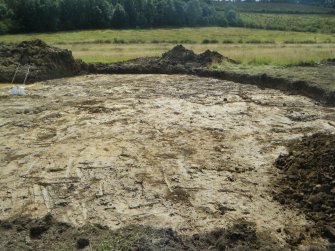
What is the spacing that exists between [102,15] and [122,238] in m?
54.0

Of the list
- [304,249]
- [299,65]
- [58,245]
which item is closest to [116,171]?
[58,245]

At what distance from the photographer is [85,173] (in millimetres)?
8539

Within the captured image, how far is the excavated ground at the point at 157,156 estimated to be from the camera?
692cm

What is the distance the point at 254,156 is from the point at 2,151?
5737 millimetres

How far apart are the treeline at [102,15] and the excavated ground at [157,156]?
41.5m

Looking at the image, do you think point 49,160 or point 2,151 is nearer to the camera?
point 49,160

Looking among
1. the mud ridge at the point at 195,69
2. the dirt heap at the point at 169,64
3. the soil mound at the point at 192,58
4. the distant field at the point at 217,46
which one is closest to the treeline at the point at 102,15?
the distant field at the point at 217,46

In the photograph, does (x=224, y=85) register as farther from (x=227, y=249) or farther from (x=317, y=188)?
(x=227, y=249)

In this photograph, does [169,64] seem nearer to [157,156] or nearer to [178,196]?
[157,156]

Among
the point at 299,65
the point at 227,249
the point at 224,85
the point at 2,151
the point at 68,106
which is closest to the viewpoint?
the point at 227,249

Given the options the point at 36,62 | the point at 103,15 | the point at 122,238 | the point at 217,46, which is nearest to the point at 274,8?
the point at 103,15

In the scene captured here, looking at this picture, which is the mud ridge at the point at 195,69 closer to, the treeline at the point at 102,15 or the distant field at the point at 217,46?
the distant field at the point at 217,46

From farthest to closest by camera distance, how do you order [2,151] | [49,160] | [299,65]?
1. [299,65]
2. [2,151]
3. [49,160]

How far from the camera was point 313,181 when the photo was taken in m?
7.55
